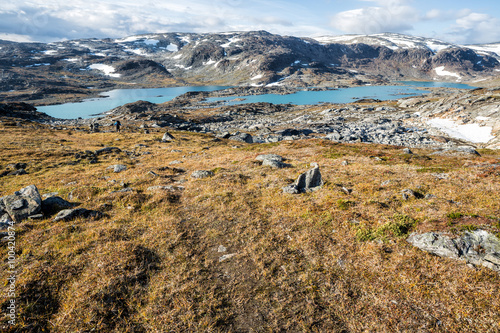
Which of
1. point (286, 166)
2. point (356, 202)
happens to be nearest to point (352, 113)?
point (286, 166)

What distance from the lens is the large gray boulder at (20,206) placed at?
12961mm

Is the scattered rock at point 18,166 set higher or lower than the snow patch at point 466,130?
lower

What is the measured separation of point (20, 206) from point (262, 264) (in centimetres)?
1455

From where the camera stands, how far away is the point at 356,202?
14.4m

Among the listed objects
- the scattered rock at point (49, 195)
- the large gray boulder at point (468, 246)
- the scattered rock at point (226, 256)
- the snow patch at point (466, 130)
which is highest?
the snow patch at point (466, 130)

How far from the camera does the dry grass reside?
24.7 ft

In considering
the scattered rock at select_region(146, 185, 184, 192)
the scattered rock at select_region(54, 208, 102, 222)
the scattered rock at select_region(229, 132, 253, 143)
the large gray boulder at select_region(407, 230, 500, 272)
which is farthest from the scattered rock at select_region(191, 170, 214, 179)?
the scattered rock at select_region(229, 132, 253, 143)

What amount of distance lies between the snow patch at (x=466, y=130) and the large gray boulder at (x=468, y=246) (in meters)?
58.2

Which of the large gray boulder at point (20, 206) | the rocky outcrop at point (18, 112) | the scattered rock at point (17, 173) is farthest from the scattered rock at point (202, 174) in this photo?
the rocky outcrop at point (18, 112)

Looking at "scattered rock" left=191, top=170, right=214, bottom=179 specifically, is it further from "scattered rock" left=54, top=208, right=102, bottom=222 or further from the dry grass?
"scattered rock" left=54, top=208, right=102, bottom=222

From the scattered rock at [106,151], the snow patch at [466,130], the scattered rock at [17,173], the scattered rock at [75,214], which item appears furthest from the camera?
the snow patch at [466,130]

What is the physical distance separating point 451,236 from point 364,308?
542 centimetres

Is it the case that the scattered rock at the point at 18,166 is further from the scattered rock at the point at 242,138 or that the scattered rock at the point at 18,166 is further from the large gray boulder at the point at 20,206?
the scattered rock at the point at 242,138

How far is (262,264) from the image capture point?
10.1 m
